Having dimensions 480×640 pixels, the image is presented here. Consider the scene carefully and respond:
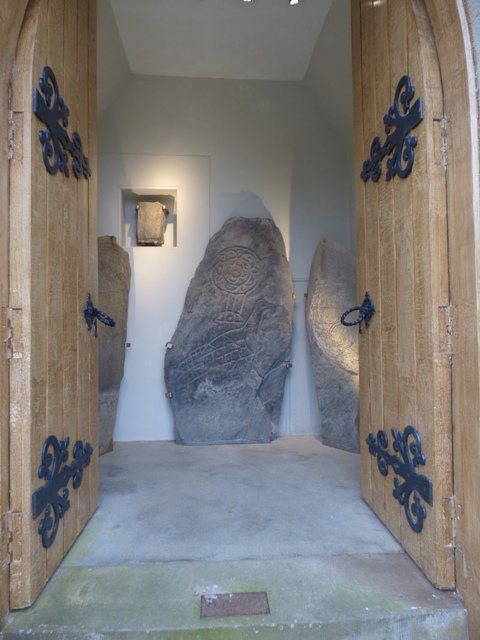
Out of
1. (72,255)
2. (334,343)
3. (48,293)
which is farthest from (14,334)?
(334,343)

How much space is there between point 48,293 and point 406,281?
3.46ft

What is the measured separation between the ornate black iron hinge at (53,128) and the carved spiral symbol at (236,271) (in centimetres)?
142

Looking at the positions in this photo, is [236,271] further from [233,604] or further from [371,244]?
[233,604]

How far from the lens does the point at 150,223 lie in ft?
9.24

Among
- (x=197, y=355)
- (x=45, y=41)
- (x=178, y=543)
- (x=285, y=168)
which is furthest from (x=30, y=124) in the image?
(x=285, y=168)

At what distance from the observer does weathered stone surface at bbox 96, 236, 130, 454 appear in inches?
95.3

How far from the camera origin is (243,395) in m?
2.58

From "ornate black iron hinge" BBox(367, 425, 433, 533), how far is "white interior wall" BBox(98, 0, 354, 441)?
1.58m

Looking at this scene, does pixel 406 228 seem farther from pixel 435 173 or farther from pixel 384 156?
pixel 384 156

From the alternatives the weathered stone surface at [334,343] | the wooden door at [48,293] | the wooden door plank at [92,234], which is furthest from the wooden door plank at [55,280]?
the weathered stone surface at [334,343]

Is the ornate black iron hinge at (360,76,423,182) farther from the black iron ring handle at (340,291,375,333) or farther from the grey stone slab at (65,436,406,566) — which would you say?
the grey stone slab at (65,436,406,566)

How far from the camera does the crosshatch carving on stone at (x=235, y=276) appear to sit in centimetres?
263

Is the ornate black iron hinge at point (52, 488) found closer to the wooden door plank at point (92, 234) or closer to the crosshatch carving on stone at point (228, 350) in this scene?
the wooden door plank at point (92, 234)

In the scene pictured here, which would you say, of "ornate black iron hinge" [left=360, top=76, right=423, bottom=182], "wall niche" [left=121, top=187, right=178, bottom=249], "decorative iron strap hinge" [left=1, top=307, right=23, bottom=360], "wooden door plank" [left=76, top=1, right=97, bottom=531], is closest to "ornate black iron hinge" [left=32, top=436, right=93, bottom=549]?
"wooden door plank" [left=76, top=1, right=97, bottom=531]
